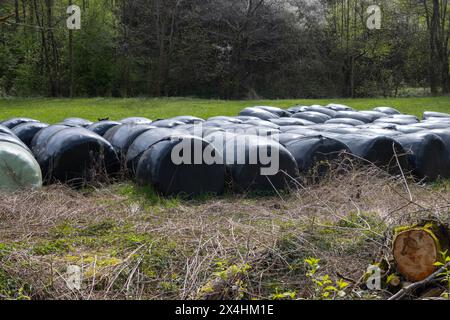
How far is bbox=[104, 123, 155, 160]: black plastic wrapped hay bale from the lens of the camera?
789 cm

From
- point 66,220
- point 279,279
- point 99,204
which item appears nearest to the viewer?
point 279,279

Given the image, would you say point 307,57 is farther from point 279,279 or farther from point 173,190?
point 279,279

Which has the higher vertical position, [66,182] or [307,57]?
[307,57]

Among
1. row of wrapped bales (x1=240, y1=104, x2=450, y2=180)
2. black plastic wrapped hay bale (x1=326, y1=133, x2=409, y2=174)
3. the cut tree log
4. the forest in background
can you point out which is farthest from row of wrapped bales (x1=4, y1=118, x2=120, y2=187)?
the forest in background

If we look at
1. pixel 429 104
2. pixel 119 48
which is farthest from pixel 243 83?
pixel 429 104

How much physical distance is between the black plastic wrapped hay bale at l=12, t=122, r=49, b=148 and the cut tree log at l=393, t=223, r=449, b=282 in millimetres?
6379

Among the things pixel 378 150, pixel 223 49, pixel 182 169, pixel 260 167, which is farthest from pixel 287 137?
pixel 223 49

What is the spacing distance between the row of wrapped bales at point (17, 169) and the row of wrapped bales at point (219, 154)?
0.40 meters

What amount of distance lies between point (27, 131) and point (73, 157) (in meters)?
1.94

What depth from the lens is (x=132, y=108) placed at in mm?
17781

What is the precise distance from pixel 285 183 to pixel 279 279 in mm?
2962

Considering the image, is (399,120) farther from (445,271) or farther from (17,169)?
(445,271)

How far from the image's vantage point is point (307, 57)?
25.7 meters

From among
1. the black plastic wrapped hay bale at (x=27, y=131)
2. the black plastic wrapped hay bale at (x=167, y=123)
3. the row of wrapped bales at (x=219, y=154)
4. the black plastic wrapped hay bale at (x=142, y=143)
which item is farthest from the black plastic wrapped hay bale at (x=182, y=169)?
the black plastic wrapped hay bale at (x=27, y=131)
